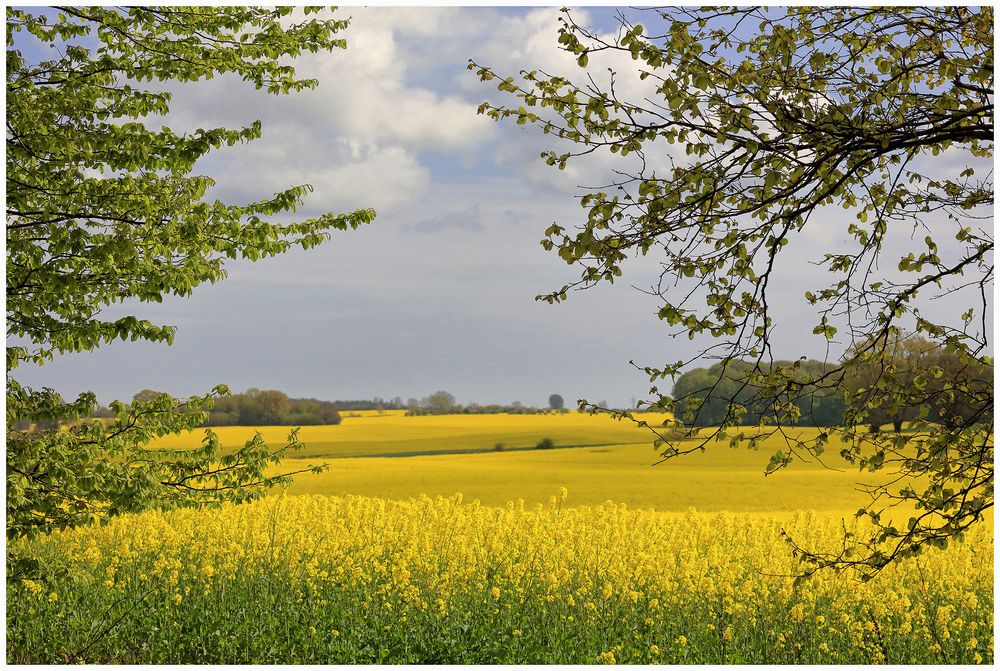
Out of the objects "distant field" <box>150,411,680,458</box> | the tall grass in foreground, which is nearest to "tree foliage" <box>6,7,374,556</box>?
the tall grass in foreground

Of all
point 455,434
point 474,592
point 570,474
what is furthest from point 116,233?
point 455,434

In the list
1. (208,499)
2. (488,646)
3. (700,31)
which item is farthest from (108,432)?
(700,31)

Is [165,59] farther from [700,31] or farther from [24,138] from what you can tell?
[700,31]

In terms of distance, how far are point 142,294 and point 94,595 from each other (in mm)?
4012

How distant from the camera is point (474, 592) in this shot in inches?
311

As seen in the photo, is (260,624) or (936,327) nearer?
(936,327)

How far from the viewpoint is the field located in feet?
23.0

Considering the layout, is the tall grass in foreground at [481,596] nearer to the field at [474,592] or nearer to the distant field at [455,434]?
the field at [474,592]

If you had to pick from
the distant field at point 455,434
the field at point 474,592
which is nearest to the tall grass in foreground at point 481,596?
the field at point 474,592

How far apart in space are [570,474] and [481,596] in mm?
11343

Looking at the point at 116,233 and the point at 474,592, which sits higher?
the point at 116,233

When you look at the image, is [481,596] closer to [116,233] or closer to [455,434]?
[116,233]

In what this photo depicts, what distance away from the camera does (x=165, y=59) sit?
693cm

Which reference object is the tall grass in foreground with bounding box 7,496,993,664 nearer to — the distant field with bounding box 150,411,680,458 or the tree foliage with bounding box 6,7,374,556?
the tree foliage with bounding box 6,7,374,556
